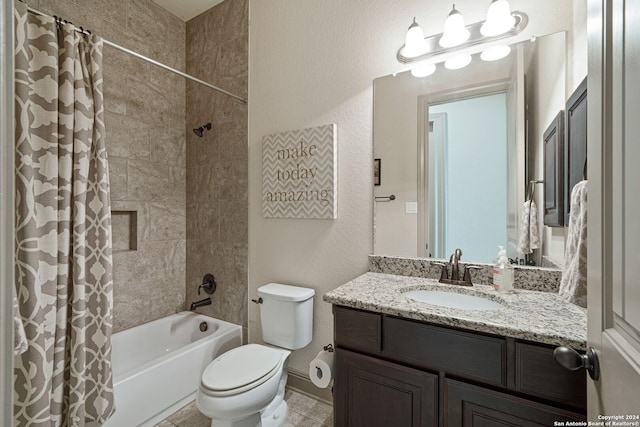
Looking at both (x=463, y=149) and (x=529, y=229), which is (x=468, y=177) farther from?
(x=529, y=229)

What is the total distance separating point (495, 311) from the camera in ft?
3.41

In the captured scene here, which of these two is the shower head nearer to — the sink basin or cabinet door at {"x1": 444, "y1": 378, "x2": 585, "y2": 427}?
the sink basin

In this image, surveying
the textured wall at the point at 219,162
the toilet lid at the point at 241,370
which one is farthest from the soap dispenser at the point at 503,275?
the textured wall at the point at 219,162

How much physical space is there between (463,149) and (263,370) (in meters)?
1.52

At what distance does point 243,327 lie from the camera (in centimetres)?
217

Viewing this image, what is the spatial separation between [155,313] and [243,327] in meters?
0.75

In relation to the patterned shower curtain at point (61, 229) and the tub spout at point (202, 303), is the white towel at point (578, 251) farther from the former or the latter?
the tub spout at point (202, 303)

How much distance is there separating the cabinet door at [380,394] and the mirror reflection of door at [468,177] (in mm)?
683

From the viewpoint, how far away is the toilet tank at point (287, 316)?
5.72 feet

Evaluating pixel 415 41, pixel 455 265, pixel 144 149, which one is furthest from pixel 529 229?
pixel 144 149

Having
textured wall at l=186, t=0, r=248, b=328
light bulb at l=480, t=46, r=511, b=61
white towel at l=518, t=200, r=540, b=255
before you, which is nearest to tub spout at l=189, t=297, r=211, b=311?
textured wall at l=186, t=0, r=248, b=328

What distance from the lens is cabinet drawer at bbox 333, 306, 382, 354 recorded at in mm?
1116

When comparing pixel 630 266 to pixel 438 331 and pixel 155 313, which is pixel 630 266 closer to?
pixel 438 331

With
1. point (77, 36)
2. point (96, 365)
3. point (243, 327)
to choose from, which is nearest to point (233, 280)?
point (243, 327)
